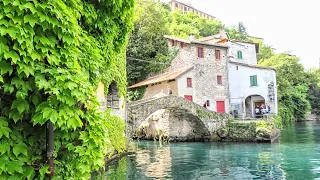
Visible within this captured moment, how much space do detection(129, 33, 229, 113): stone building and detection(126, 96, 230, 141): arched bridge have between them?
7.93 feet

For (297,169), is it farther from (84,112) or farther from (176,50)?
(176,50)

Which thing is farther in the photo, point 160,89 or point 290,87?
point 290,87

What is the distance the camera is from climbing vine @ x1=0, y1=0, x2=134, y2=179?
2.75 meters

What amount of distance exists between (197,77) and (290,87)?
20458 mm

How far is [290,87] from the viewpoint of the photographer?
4053 cm

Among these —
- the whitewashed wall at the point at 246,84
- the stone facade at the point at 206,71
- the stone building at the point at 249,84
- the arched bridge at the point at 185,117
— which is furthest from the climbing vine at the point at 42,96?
the whitewashed wall at the point at 246,84

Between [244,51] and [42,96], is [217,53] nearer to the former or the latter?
[244,51]

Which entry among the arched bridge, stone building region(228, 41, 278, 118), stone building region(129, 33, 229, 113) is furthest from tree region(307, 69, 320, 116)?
the arched bridge

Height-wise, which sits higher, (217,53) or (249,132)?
(217,53)

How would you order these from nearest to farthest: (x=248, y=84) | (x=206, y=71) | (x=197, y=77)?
1. (x=197, y=77)
2. (x=206, y=71)
3. (x=248, y=84)

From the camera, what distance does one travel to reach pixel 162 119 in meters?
A: 25.0

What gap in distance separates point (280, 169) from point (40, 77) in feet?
38.4

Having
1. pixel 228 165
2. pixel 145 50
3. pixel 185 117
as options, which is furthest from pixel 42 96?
pixel 145 50

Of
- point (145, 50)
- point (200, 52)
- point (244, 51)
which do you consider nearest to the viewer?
point (200, 52)
